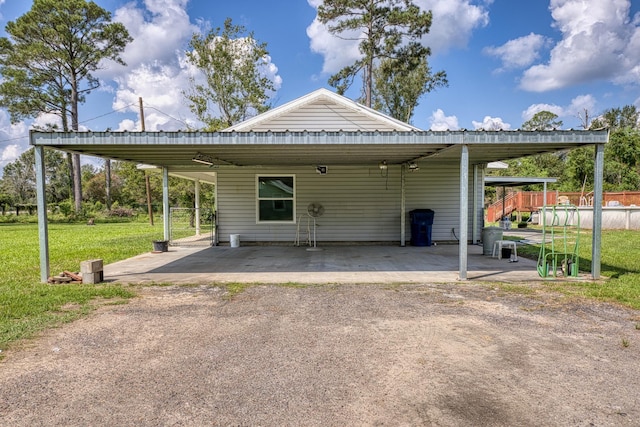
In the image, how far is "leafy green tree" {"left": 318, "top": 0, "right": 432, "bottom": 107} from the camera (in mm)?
19297

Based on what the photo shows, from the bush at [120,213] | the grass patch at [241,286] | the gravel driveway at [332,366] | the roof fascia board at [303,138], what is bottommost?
the gravel driveway at [332,366]

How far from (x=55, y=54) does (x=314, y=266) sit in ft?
90.6

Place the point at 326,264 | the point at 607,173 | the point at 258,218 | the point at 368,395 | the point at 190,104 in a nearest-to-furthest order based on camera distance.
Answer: the point at 368,395 → the point at 326,264 → the point at 258,218 → the point at 190,104 → the point at 607,173

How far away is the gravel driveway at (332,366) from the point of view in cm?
232

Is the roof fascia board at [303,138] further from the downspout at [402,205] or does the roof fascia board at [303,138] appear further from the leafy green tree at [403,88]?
the leafy green tree at [403,88]

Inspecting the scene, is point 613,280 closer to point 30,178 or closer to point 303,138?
point 303,138

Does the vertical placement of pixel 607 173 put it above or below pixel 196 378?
above

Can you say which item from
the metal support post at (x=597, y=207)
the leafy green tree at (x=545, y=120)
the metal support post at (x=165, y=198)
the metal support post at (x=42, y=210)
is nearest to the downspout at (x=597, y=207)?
the metal support post at (x=597, y=207)

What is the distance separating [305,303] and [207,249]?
19.6 ft

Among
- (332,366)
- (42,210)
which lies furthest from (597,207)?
(42,210)

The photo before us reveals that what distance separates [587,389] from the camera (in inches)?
103

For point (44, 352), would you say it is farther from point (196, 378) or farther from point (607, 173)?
point (607, 173)

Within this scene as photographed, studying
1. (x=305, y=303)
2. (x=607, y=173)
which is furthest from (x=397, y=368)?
(x=607, y=173)

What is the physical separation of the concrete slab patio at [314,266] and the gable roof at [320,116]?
3.34 metres
